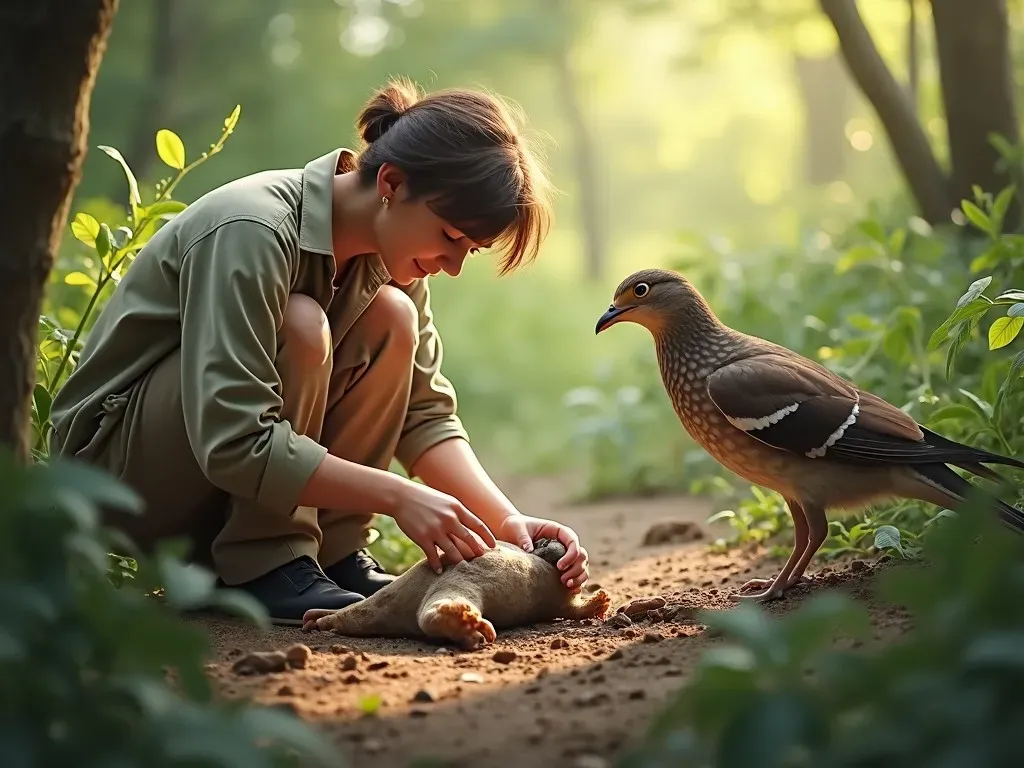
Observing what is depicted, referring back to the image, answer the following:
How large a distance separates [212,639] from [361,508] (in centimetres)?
49

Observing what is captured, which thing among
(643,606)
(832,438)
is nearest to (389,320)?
(643,606)

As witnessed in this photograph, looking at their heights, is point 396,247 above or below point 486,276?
above

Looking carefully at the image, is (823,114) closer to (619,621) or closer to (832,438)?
(832,438)

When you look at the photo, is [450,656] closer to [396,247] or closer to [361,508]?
[361,508]

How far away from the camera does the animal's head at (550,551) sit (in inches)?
127

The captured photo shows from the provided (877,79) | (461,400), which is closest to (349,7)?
(461,400)

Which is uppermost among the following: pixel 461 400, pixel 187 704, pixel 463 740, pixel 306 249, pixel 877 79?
pixel 877 79

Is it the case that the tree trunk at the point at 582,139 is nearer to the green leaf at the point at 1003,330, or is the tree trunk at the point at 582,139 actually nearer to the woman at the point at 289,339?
the woman at the point at 289,339

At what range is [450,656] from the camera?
2787 mm

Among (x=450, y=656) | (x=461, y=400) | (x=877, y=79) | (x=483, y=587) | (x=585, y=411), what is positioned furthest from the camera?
(x=461, y=400)

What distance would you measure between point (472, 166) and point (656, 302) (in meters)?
0.92

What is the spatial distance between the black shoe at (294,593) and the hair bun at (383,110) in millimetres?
1265

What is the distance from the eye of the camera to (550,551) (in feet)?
10.7

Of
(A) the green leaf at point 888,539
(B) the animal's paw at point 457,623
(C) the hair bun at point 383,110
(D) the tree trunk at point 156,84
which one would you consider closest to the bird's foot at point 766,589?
(A) the green leaf at point 888,539
